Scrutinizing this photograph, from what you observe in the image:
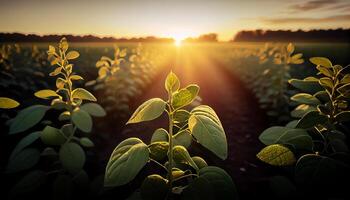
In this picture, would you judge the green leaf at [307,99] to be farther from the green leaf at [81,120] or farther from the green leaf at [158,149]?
the green leaf at [81,120]

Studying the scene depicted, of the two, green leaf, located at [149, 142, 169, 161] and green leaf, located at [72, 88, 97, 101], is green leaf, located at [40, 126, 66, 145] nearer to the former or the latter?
green leaf, located at [72, 88, 97, 101]

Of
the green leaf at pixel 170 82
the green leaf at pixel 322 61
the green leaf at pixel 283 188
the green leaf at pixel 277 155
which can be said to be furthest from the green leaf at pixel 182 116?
the green leaf at pixel 283 188

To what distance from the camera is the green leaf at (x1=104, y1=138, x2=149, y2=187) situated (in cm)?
112

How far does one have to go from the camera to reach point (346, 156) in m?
1.64

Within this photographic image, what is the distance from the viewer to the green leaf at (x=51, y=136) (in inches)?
76.3

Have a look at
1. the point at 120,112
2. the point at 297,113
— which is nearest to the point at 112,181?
the point at 297,113

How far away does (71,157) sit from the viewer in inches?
78.0

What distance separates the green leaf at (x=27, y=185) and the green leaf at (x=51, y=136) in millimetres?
340

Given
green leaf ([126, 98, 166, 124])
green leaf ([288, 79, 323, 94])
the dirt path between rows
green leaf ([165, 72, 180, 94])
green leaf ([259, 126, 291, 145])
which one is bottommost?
the dirt path between rows

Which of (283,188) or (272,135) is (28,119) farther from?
(283,188)

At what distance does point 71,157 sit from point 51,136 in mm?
198

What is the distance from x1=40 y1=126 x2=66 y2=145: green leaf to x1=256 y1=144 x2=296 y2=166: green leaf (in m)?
1.34

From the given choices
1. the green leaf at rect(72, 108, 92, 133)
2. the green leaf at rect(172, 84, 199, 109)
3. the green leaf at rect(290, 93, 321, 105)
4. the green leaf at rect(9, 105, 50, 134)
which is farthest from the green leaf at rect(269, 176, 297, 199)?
the green leaf at rect(9, 105, 50, 134)

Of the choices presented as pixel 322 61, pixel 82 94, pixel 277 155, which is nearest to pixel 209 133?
pixel 277 155
